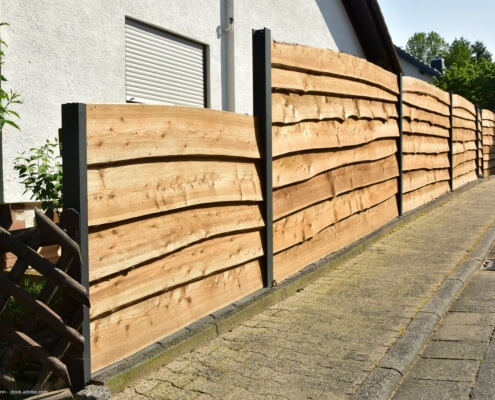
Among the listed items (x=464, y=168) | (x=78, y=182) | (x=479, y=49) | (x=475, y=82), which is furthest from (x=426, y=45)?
(x=78, y=182)

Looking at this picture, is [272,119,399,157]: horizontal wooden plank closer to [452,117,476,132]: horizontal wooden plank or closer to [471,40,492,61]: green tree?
[452,117,476,132]: horizontal wooden plank

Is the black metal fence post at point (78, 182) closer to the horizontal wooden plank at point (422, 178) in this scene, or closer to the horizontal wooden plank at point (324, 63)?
the horizontal wooden plank at point (324, 63)

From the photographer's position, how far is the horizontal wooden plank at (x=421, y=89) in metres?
9.61

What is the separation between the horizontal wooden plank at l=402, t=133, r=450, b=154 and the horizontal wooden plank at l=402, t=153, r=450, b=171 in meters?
0.08

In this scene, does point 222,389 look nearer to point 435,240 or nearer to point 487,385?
point 487,385

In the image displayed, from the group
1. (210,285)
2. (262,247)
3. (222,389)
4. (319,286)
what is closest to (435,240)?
(319,286)

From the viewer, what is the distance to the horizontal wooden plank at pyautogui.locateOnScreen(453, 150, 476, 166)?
13.5m

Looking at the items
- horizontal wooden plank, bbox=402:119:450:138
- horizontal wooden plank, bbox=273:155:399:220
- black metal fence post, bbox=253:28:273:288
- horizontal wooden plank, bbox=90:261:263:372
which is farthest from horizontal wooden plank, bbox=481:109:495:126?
horizontal wooden plank, bbox=90:261:263:372

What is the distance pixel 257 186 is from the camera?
5199mm

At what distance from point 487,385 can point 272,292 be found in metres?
1.99

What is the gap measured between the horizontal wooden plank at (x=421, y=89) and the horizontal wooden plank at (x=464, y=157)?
1.49 metres

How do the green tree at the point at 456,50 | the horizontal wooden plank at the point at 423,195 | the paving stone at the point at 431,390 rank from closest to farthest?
the paving stone at the point at 431,390 → the horizontal wooden plank at the point at 423,195 → the green tree at the point at 456,50

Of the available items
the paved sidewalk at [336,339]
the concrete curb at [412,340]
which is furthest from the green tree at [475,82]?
the concrete curb at [412,340]

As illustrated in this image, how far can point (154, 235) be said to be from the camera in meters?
3.94
